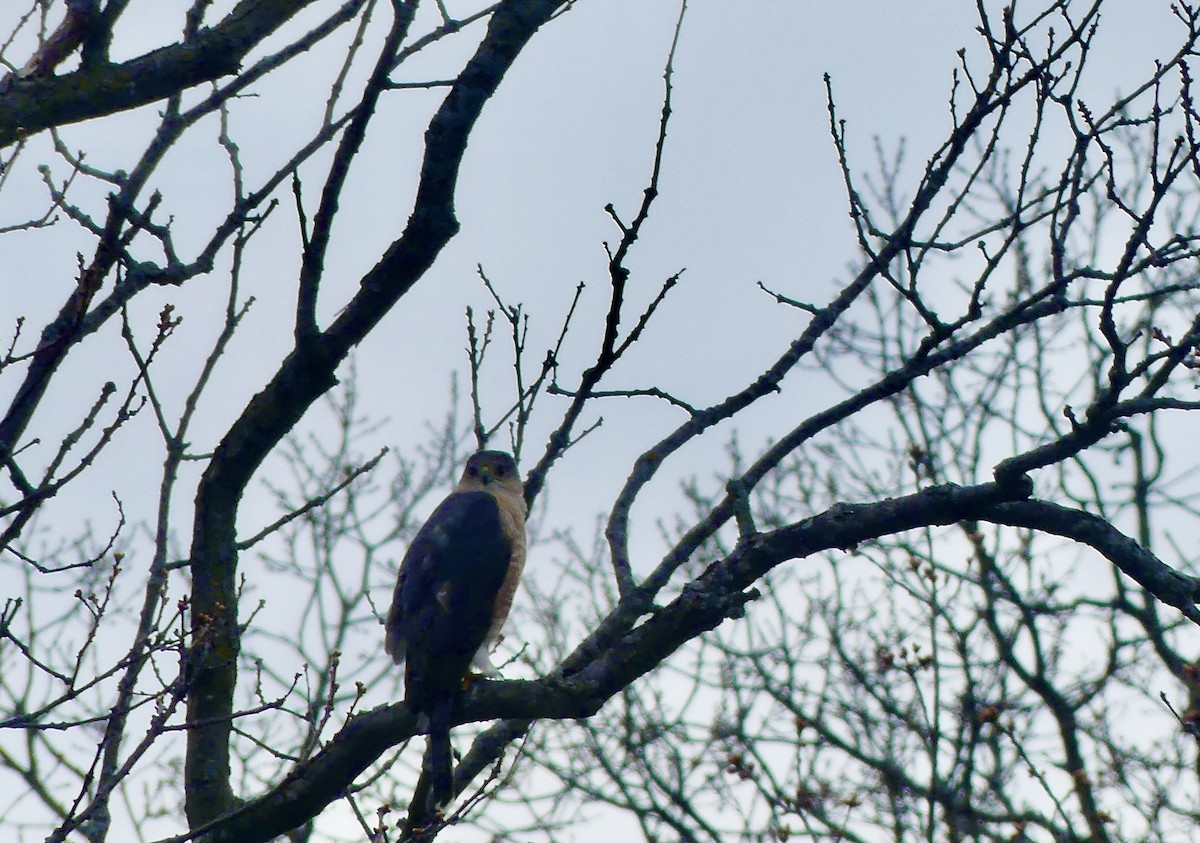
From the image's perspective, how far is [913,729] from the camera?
391 inches

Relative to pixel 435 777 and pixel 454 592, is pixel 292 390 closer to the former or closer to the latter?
pixel 435 777

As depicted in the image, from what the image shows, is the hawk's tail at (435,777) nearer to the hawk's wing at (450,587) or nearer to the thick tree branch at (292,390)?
the hawk's wing at (450,587)

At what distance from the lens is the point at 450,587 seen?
5434 mm

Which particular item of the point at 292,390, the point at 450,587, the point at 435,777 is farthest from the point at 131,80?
the point at 450,587

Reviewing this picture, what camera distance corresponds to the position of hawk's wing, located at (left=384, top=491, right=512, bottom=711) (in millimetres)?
5010

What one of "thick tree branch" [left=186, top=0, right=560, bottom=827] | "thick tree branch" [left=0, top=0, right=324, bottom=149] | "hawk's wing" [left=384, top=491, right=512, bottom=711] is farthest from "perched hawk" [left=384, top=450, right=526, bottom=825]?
"thick tree branch" [left=0, top=0, right=324, bottom=149]

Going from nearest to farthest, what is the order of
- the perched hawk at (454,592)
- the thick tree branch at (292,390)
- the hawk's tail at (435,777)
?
1. the thick tree branch at (292,390)
2. the hawk's tail at (435,777)
3. the perched hawk at (454,592)

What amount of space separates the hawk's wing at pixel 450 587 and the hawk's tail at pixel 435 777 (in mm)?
356

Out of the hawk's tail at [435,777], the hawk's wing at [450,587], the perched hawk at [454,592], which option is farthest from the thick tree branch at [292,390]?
the hawk's wing at [450,587]

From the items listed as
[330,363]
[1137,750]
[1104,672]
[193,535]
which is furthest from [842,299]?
[1104,672]

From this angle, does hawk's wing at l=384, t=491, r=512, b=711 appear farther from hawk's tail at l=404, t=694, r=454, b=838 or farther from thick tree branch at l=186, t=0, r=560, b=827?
thick tree branch at l=186, t=0, r=560, b=827

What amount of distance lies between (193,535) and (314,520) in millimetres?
9769

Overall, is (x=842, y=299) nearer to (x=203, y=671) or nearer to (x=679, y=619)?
(x=679, y=619)

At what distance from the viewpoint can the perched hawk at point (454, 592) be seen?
4770mm
